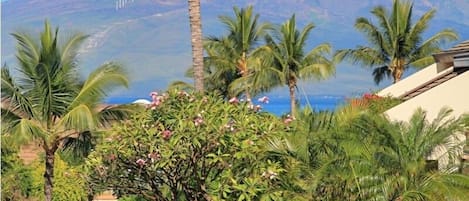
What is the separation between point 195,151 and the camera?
480 inches

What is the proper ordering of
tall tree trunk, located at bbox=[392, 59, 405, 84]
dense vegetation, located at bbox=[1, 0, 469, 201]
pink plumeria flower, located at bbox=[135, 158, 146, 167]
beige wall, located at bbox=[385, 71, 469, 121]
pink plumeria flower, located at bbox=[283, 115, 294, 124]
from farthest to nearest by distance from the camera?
tall tree trunk, located at bbox=[392, 59, 405, 84] → beige wall, located at bbox=[385, 71, 469, 121] → pink plumeria flower, located at bbox=[283, 115, 294, 124] → pink plumeria flower, located at bbox=[135, 158, 146, 167] → dense vegetation, located at bbox=[1, 0, 469, 201]

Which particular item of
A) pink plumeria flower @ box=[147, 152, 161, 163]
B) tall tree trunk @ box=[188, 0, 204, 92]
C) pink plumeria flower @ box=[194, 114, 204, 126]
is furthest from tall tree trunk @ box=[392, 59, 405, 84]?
pink plumeria flower @ box=[147, 152, 161, 163]

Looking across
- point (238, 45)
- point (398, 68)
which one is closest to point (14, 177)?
point (238, 45)

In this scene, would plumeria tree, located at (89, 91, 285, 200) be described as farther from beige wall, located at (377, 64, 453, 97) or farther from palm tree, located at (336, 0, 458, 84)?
palm tree, located at (336, 0, 458, 84)

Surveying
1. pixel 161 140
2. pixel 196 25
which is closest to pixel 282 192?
pixel 161 140

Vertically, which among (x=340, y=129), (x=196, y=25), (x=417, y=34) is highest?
(x=417, y=34)

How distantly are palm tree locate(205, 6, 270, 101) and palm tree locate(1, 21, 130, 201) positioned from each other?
14972mm

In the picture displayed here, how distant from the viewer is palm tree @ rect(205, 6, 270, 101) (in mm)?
34406

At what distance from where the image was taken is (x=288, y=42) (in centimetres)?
3550

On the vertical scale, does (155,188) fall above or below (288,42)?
below

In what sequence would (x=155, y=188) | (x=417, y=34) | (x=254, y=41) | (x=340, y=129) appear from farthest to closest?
(x=254, y=41) < (x=417, y=34) < (x=155, y=188) < (x=340, y=129)

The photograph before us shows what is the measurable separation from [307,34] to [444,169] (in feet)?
84.4

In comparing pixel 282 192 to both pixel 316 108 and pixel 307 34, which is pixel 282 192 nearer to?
pixel 316 108

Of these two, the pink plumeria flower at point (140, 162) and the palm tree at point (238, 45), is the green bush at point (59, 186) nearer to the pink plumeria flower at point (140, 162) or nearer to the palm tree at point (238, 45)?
the palm tree at point (238, 45)
